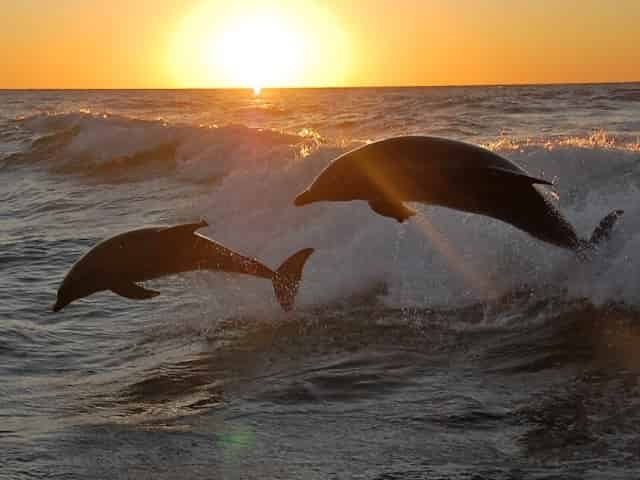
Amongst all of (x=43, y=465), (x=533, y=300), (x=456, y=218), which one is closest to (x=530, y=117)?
(x=456, y=218)

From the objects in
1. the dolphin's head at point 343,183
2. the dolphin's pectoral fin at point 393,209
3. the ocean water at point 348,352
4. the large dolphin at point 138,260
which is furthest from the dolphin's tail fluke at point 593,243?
the large dolphin at point 138,260

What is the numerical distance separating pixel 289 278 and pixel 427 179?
2079 millimetres

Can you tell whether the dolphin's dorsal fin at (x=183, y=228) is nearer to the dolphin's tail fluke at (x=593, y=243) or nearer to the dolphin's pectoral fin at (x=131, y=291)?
the dolphin's pectoral fin at (x=131, y=291)

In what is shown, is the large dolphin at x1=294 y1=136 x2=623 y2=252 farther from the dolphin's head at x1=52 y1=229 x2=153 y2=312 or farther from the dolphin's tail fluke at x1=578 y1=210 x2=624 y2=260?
the dolphin's tail fluke at x1=578 y1=210 x2=624 y2=260

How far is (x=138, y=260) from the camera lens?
7.77 metres

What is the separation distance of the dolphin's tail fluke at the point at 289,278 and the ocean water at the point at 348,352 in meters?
0.37

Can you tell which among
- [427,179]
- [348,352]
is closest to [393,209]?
[427,179]

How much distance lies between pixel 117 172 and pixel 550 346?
19964 mm

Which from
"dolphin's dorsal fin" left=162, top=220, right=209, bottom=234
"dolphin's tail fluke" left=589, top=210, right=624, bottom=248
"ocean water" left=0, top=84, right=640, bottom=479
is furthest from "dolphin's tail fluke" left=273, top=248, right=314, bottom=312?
"dolphin's tail fluke" left=589, top=210, right=624, bottom=248

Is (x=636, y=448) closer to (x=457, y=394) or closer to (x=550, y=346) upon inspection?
(x=457, y=394)

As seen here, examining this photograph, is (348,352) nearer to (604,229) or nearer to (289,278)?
(289,278)

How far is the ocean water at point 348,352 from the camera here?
569 centimetres

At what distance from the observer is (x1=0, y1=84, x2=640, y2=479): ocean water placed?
5.69 m

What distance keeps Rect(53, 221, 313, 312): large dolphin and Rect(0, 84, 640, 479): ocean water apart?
0.77 meters
